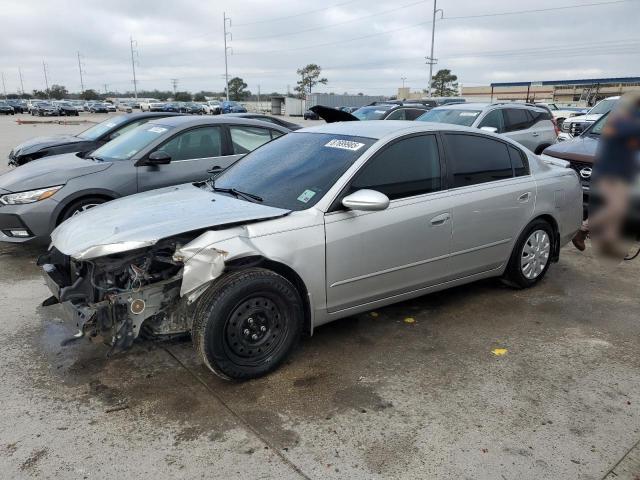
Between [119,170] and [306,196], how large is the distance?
317cm

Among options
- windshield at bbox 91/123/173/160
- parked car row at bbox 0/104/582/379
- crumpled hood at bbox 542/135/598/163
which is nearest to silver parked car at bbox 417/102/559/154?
crumpled hood at bbox 542/135/598/163

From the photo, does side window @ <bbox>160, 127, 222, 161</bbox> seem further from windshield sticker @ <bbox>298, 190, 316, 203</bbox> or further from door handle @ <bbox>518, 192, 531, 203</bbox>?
door handle @ <bbox>518, 192, 531, 203</bbox>

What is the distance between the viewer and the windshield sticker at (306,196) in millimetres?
3699

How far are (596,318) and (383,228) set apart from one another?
7.21 ft

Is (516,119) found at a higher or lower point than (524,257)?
higher

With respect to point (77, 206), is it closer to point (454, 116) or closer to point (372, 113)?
point (454, 116)

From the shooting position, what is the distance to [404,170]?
4090mm

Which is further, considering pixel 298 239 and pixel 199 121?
pixel 199 121

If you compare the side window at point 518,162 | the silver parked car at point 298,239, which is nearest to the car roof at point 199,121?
the silver parked car at point 298,239

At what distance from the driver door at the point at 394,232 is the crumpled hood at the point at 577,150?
3.20 meters

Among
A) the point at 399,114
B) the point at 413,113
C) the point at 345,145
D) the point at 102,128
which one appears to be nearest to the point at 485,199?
the point at 345,145

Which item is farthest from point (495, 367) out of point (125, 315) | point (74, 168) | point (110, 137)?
point (110, 137)

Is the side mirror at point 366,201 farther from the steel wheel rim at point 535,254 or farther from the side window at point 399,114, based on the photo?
the side window at point 399,114

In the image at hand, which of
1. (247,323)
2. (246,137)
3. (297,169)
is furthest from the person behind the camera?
(246,137)
